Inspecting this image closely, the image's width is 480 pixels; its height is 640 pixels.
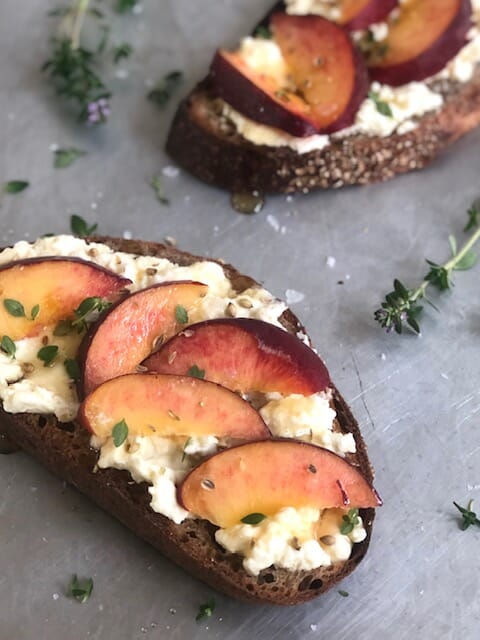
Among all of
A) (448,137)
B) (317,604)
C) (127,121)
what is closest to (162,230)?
(127,121)

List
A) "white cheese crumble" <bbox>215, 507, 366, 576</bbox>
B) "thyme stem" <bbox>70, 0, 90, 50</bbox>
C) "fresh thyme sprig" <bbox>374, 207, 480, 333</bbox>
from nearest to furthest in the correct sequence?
"white cheese crumble" <bbox>215, 507, 366, 576</bbox>, "fresh thyme sprig" <bbox>374, 207, 480, 333</bbox>, "thyme stem" <bbox>70, 0, 90, 50</bbox>

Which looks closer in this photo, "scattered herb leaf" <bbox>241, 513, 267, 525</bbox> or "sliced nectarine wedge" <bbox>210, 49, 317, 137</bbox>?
"scattered herb leaf" <bbox>241, 513, 267, 525</bbox>

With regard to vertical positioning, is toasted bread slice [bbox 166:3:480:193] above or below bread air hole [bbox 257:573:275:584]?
above

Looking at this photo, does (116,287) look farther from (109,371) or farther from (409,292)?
(409,292)

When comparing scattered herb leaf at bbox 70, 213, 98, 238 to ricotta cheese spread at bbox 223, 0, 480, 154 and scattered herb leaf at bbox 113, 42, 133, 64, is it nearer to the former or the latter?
ricotta cheese spread at bbox 223, 0, 480, 154

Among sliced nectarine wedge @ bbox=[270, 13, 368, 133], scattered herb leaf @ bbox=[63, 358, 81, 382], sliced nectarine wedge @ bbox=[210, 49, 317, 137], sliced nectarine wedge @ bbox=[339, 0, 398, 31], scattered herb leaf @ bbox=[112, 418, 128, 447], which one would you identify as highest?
sliced nectarine wedge @ bbox=[339, 0, 398, 31]

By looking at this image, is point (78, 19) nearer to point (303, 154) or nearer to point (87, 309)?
point (303, 154)

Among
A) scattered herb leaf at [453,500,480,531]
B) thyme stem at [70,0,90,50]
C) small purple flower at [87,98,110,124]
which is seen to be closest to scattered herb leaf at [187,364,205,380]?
scattered herb leaf at [453,500,480,531]
